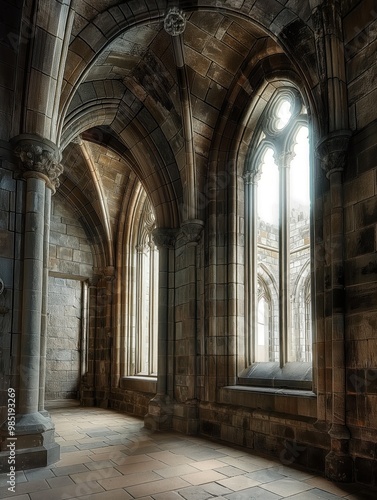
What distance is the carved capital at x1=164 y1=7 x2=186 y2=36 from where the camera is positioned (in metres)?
Answer: 6.14

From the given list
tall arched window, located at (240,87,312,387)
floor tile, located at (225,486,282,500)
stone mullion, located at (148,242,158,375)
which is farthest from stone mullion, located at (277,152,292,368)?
stone mullion, located at (148,242,158,375)

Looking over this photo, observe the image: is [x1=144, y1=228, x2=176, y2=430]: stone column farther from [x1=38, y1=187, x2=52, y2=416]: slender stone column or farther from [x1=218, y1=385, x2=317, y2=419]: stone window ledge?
[x1=38, y1=187, x2=52, y2=416]: slender stone column

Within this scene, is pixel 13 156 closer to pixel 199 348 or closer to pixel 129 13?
pixel 129 13

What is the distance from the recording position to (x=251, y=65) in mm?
6922

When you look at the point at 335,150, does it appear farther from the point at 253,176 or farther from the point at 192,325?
the point at 192,325

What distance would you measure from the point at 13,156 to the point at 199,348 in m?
3.92

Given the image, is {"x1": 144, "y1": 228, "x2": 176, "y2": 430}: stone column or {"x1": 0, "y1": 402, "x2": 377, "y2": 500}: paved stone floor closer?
{"x1": 0, "y1": 402, "x2": 377, "y2": 500}: paved stone floor

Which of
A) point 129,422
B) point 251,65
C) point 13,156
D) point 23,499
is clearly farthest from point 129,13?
point 129,422

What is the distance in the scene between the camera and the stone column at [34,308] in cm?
485

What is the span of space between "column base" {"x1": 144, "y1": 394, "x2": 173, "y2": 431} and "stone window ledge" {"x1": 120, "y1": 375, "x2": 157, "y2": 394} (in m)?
1.28

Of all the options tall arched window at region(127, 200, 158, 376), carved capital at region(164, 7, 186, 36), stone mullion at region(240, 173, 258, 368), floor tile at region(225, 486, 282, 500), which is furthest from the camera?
tall arched window at region(127, 200, 158, 376)

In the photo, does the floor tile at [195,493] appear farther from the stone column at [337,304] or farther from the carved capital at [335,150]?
the carved capital at [335,150]

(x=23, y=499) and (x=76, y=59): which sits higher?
(x=76, y=59)

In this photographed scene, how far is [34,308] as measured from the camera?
16.9 ft
